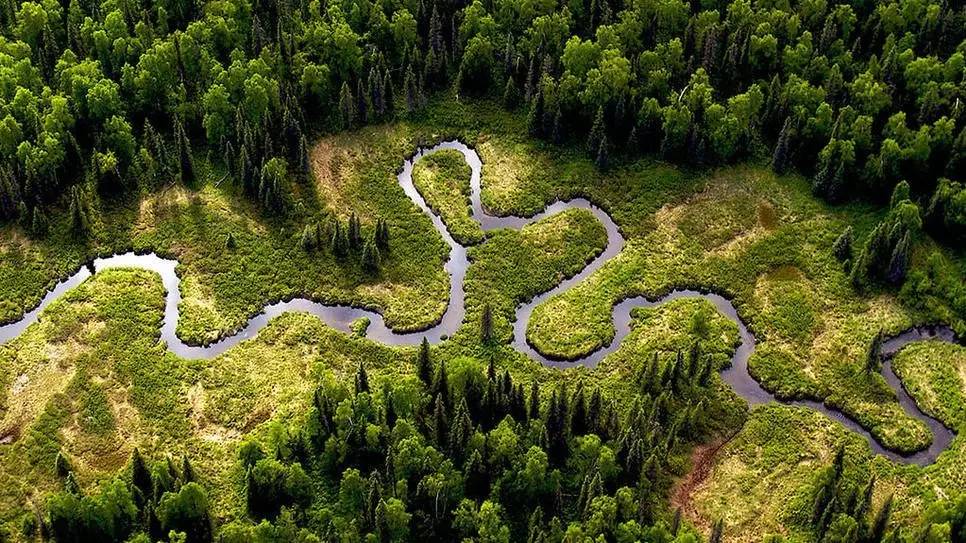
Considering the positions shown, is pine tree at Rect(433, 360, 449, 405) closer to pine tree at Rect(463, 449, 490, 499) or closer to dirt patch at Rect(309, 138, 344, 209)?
pine tree at Rect(463, 449, 490, 499)

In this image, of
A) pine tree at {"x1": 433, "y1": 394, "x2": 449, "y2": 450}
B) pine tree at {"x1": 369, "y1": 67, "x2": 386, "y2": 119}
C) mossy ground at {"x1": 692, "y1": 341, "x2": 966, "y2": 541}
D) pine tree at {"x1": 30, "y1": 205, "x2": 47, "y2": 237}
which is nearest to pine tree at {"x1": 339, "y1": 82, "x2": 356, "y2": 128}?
pine tree at {"x1": 369, "y1": 67, "x2": 386, "y2": 119}

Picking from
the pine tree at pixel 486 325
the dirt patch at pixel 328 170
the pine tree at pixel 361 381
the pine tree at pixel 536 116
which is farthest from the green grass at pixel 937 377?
the dirt patch at pixel 328 170

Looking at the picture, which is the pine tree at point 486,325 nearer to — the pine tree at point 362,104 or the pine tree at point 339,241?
the pine tree at point 339,241

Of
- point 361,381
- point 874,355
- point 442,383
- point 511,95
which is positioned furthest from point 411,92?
point 874,355

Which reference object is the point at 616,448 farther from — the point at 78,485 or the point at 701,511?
the point at 78,485

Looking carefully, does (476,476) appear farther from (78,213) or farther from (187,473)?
(78,213)

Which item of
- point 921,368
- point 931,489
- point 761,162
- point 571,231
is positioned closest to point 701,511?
point 931,489
